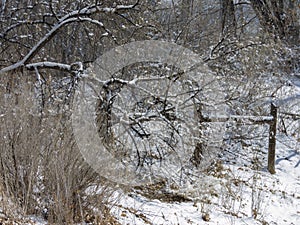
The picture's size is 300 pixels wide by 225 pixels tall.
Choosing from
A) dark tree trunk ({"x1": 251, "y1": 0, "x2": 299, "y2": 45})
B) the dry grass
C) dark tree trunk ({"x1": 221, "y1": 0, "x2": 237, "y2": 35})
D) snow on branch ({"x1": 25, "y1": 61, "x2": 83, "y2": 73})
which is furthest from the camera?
dark tree trunk ({"x1": 251, "y1": 0, "x2": 299, "y2": 45})

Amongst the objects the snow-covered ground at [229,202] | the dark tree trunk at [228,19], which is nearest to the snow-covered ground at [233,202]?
the snow-covered ground at [229,202]

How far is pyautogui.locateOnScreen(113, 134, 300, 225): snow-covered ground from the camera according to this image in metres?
4.49

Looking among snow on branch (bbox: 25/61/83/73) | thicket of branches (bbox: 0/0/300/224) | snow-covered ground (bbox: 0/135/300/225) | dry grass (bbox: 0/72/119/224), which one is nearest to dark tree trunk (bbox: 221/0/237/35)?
thicket of branches (bbox: 0/0/300/224)

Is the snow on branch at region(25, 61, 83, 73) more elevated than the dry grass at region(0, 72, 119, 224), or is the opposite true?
the snow on branch at region(25, 61, 83, 73)

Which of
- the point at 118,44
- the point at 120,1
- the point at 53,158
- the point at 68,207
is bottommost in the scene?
the point at 68,207

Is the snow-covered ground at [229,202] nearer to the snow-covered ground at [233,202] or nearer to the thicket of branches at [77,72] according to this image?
the snow-covered ground at [233,202]

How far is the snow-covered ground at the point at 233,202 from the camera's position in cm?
449

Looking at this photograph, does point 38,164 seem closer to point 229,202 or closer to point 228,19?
point 229,202

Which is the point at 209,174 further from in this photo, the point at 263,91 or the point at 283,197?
the point at 263,91

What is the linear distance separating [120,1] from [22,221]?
12.2 feet

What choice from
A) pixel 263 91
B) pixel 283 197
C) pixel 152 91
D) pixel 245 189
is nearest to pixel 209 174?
pixel 245 189

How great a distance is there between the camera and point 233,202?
18.6 feet

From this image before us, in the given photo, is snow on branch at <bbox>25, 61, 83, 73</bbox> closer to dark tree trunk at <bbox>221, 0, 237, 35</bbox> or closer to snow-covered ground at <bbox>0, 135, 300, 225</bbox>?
snow-covered ground at <bbox>0, 135, 300, 225</bbox>

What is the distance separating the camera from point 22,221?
10.3ft
